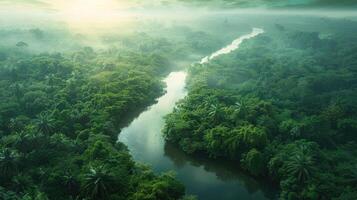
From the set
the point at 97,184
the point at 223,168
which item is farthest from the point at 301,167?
the point at 97,184

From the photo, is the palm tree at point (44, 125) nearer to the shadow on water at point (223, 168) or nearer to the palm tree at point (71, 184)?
the palm tree at point (71, 184)

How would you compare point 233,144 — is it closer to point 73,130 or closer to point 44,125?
point 73,130

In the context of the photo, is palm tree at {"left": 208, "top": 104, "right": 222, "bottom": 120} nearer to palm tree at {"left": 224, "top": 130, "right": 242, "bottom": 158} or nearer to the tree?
palm tree at {"left": 224, "top": 130, "right": 242, "bottom": 158}

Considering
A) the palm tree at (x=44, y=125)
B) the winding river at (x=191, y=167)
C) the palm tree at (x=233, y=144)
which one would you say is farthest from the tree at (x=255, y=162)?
the palm tree at (x=44, y=125)

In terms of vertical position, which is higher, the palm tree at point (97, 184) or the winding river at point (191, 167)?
the palm tree at point (97, 184)

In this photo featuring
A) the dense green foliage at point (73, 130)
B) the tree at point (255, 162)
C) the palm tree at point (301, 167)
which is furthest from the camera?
the tree at point (255, 162)

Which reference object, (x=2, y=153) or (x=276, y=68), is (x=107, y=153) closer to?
(x=2, y=153)

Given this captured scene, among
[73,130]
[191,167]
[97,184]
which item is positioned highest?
[97,184]

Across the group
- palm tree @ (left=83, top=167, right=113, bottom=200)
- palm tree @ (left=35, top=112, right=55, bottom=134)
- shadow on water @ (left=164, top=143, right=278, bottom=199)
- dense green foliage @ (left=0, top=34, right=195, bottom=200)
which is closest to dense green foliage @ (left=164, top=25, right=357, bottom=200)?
shadow on water @ (left=164, top=143, right=278, bottom=199)
